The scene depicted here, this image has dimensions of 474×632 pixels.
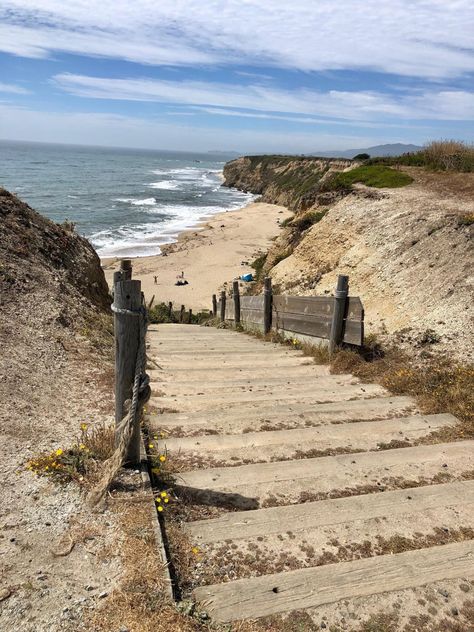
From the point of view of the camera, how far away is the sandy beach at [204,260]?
27562 millimetres

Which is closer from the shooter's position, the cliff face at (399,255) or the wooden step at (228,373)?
the wooden step at (228,373)

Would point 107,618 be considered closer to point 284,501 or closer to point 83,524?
point 83,524

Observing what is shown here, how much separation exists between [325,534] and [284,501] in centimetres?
42

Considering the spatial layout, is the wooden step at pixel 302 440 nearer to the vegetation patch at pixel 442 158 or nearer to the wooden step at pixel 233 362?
the wooden step at pixel 233 362

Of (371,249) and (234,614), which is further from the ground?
(371,249)

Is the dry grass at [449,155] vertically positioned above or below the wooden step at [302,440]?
above

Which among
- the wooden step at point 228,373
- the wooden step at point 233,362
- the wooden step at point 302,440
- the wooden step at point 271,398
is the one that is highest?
the wooden step at point 302,440

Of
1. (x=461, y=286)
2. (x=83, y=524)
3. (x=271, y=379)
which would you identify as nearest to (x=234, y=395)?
(x=271, y=379)

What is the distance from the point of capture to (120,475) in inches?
138

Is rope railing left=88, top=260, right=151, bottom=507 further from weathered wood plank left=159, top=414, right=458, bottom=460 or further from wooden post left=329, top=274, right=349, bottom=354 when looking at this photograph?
wooden post left=329, top=274, right=349, bottom=354

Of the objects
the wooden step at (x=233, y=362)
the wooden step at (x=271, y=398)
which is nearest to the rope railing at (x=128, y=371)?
the wooden step at (x=271, y=398)

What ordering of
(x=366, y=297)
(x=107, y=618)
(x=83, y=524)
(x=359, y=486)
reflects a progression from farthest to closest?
(x=366, y=297) → (x=359, y=486) → (x=83, y=524) → (x=107, y=618)

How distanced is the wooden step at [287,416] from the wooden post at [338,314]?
1.94 meters

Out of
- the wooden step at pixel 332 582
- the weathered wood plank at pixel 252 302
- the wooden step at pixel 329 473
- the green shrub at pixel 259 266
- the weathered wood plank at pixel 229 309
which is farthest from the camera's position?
the green shrub at pixel 259 266
